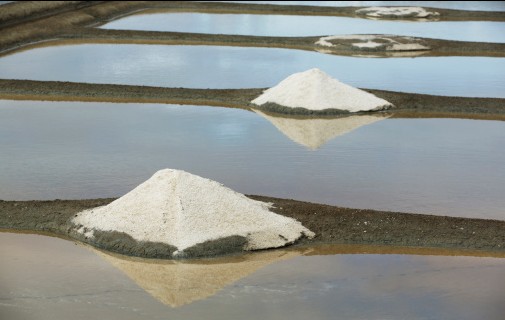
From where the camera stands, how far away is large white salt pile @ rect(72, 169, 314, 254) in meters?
6.14

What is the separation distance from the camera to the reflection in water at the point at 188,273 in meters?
5.49

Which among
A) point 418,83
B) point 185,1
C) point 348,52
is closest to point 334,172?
point 418,83

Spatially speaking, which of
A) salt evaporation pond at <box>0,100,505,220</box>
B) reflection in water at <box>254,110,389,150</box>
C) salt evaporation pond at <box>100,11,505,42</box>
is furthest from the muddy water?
salt evaporation pond at <box>100,11,505,42</box>

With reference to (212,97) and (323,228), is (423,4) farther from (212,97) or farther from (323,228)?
(323,228)

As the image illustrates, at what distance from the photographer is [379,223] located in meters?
6.57

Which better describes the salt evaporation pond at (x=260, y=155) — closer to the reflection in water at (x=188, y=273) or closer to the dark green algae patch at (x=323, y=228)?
the dark green algae patch at (x=323, y=228)

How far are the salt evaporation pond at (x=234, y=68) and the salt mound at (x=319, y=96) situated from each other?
3.58 ft

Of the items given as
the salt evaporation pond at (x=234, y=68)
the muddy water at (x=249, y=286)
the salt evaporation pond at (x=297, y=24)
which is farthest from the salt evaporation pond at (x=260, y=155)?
the salt evaporation pond at (x=297, y=24)

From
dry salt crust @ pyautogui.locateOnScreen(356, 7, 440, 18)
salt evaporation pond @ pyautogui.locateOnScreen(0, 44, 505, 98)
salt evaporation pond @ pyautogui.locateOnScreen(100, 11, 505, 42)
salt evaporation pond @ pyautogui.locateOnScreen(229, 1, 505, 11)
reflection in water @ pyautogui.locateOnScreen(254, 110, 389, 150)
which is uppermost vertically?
salt evaporation pond @ pyautogui.locateOnScreen(229, 1, 505, 11)

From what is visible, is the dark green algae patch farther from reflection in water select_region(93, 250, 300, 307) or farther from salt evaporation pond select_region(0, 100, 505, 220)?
salt evaporation pond select_region(0, 100, 505, 220)

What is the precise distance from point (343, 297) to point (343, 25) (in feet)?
43.1

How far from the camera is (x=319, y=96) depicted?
10250 millimetres

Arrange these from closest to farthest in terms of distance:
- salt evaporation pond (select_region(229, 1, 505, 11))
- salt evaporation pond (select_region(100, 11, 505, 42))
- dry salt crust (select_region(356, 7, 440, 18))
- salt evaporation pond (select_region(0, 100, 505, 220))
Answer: salt evaporation pond (select_region(0, 100, 505, 220)), salt evaporation pond (select_region(100, 11, 505, 42)), dry salt crust (select_region(356, 7, 440, 18)), salt evaporation pond (select_region(229, 1, 505, 11))

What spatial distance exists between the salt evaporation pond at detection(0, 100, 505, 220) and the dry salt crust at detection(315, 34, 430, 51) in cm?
485
